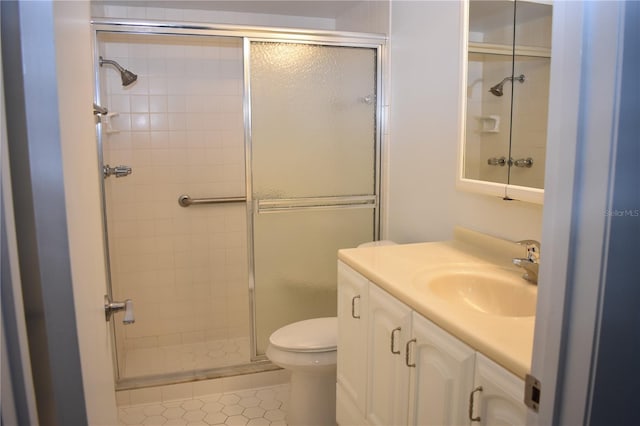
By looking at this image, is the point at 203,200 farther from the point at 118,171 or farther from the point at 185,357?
the point at 185,357

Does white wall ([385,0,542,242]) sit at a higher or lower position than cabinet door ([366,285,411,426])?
higher

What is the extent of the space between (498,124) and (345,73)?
1061 mm

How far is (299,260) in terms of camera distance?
2.63 m

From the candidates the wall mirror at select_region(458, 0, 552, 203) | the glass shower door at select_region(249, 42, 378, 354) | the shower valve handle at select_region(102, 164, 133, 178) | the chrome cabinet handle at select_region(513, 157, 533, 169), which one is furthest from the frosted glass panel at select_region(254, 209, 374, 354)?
the chrome cabinet handle at select_region(513, 157, 533, 169)

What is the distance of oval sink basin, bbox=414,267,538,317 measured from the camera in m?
1.52

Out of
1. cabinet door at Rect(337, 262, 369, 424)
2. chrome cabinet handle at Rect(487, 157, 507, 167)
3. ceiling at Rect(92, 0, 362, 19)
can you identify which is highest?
ceiling at Rect(92, 0, 362, 19)

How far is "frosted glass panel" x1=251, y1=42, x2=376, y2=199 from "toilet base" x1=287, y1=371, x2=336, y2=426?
3.01 ft

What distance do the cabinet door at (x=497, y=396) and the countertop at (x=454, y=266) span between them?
0.02 metres

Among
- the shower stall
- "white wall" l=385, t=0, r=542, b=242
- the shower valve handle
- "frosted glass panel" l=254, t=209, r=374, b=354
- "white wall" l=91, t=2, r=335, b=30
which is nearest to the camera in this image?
"white wall" l=385, t=0, r=542, b=242

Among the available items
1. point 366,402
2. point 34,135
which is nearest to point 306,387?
point 366,402

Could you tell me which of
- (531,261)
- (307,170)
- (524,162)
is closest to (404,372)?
(531,261)

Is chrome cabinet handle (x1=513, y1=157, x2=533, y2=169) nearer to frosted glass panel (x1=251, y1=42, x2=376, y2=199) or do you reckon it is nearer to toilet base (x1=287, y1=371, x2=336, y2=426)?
frosted glass panel (x1=251, y1=42, x2=376, y2=199)

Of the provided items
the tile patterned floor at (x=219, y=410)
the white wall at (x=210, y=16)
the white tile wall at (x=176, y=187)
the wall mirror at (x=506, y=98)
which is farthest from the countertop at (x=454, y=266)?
the white wall at (x=210, y=16)

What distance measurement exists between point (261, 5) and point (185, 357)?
2.21 metres
